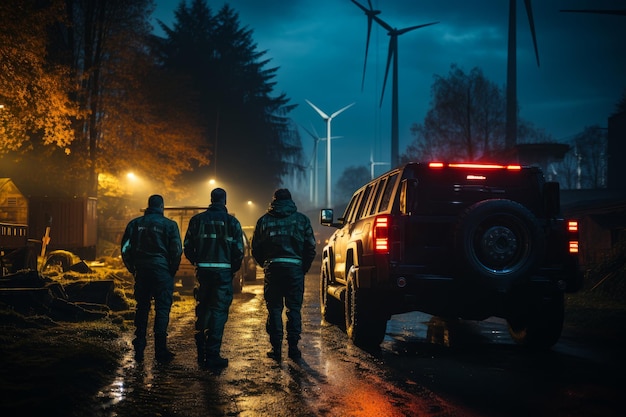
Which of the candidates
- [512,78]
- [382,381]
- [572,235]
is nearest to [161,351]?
[382,381]

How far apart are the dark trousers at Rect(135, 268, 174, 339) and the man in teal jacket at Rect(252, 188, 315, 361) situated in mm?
1155

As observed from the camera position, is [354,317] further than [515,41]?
No

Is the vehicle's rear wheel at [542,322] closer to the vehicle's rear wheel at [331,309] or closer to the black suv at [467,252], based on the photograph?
the black suv at [467,252]

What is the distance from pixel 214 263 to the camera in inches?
284

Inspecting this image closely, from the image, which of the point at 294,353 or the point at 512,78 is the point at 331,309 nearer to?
the point at 294,353

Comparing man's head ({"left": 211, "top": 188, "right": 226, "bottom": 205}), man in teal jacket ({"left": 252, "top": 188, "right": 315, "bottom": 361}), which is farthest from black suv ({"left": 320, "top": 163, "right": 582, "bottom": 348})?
man's head ({"left": 211, "top": 188, "right": 226, "bottom": 205})

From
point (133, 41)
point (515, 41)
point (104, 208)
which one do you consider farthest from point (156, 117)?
point (515, 41)

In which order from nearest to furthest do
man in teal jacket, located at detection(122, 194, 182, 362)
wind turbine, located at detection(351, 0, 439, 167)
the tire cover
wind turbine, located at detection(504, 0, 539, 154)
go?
the tire cover
man in teal jacket, located at detection(122, 194, 182, 362)
wind turbine, located at detection(504, 0, 539, 154)
wind turbine, located at detection(351, 0, 439, 167)

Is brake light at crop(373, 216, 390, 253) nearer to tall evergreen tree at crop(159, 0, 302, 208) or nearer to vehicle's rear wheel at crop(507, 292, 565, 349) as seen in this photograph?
vehicle's rear wheel at crop(507, 292, 565, 349)

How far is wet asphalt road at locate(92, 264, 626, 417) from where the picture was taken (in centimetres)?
508

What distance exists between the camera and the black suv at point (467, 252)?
7.14 metres

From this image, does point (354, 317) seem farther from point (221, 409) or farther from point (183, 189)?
point (183, 189)

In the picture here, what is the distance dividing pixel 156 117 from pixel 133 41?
411 cm

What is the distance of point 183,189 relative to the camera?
42281 mm
